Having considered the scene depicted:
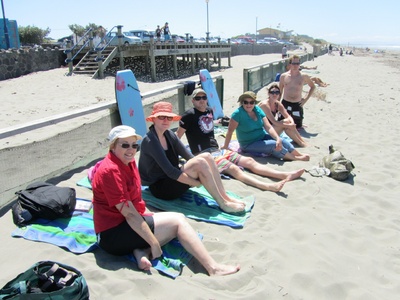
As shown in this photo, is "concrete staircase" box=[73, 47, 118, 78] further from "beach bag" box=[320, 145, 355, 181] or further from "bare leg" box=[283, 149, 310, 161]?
"beach bag" box=[320, 145, 355, 181]

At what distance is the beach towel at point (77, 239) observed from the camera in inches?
111

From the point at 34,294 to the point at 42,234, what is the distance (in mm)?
1050

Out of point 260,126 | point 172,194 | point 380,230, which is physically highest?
point 260,126

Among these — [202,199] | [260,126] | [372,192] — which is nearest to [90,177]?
[202,199]

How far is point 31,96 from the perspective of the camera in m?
12.9

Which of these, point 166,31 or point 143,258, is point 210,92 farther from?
point 166,31

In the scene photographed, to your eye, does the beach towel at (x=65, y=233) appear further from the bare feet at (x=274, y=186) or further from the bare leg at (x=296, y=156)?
the bare leg at (x=296, y=156)

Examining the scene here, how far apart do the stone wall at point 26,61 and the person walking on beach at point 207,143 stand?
15.1 meters

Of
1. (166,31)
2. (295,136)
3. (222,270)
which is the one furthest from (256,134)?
(166,31)

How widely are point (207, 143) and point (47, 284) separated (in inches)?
117

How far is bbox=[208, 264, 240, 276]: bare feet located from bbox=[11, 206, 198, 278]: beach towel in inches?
9.9

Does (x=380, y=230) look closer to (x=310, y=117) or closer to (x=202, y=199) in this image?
(x=202, y=199)

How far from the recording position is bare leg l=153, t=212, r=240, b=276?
9.10ft

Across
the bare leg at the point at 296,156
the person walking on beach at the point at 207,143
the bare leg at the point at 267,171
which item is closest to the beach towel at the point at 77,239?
the person walking on beach at the point at 207,143
